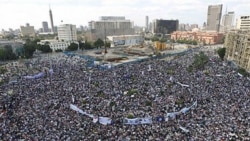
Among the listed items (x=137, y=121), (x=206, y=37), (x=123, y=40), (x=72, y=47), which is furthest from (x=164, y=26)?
(x=137, y=121)

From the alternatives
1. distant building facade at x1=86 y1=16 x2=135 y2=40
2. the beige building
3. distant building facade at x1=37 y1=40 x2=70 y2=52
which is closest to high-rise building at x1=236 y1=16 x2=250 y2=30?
the beige building

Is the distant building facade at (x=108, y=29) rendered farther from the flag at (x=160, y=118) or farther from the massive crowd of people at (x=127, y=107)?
the flag at (x=160, y=118)

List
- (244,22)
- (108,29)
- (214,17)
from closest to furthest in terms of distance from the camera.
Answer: (244,22) < (108,29) < (214,17)

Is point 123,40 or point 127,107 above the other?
point 123,40

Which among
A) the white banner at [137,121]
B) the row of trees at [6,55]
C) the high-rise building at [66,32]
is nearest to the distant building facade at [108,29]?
the high-rise building at [66,32]

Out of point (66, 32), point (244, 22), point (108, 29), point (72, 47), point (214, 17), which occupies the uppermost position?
point (214, 17)

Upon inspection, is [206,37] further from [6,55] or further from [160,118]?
[160,118]
